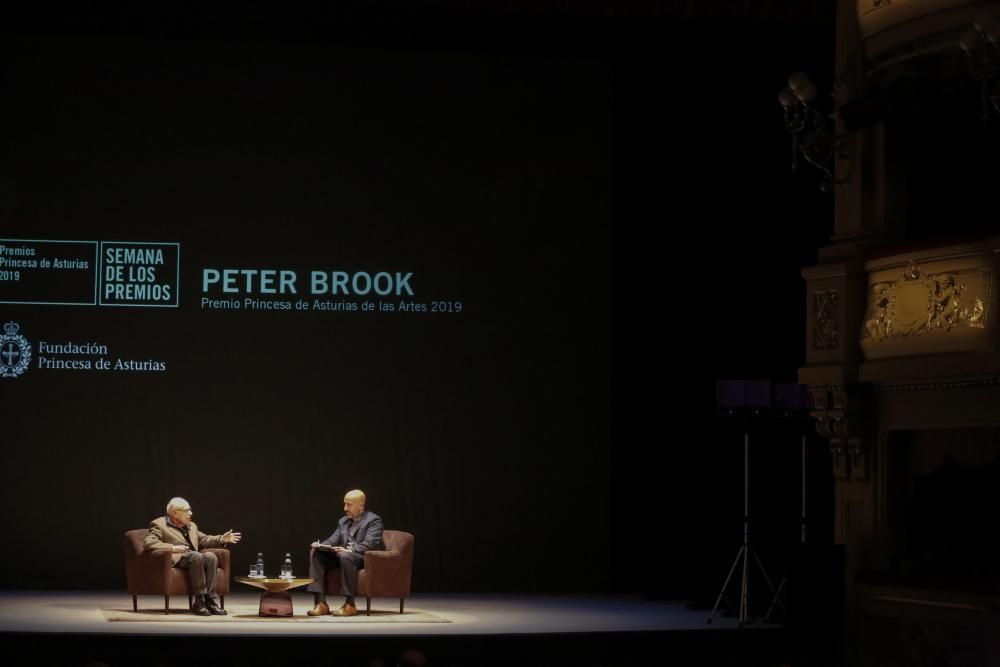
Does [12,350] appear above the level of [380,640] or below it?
above

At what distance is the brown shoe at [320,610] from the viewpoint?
954 cm

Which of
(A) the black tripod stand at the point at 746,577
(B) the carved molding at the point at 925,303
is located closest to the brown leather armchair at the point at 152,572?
(A) the black tripod stand at the point at 746,577

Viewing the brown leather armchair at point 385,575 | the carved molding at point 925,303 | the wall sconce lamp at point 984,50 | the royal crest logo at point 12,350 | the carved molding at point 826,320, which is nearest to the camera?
the wall sconce lamp at point 984,50

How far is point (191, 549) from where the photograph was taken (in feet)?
31.3

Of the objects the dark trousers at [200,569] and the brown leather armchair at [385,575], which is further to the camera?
the brown leather armchair at [385,575]

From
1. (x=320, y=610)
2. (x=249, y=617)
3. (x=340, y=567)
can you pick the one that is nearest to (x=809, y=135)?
(x=340, y=567)

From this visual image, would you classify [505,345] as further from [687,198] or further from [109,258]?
[109,258]

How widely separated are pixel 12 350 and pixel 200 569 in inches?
108

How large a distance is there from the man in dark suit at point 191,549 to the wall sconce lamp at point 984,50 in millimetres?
4896

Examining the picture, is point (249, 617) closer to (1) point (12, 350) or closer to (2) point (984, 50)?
(1) point (12, 350)

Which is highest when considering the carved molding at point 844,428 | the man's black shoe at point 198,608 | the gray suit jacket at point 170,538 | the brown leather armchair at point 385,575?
the carved molding at point 844,428

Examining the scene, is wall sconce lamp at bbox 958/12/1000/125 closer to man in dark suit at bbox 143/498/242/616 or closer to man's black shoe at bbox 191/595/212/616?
man in dark suit at bbox 143/498/242/616

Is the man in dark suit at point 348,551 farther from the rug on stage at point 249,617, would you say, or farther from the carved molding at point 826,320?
the carved molding at point 826,320

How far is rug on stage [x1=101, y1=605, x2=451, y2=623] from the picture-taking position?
905 cm
